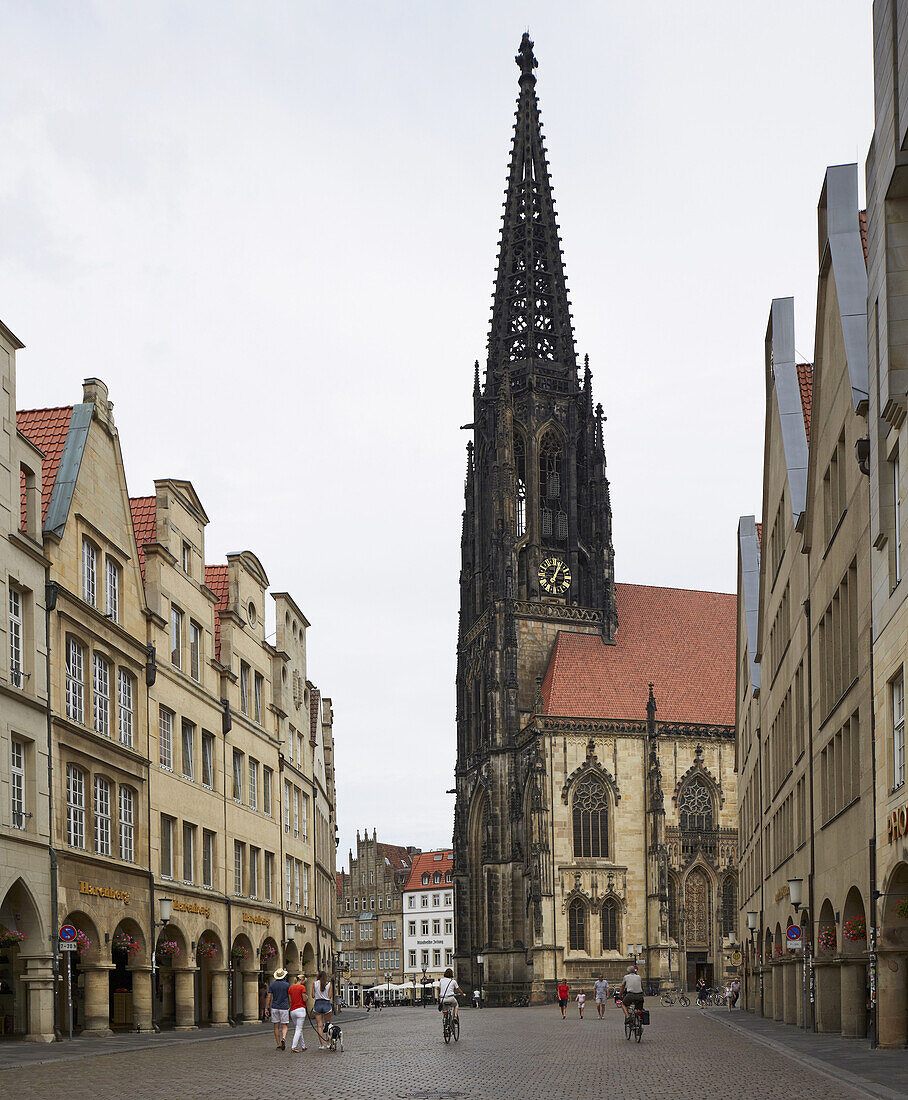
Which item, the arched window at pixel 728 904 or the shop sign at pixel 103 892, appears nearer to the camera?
the shop sign at pixel 103 892

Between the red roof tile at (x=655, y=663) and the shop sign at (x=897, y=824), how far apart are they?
64.1m

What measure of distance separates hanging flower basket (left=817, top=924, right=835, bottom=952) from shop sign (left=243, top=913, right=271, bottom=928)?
74.7 ft

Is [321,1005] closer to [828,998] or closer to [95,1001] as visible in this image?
[95,1001]

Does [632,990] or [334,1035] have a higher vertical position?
[632,990]

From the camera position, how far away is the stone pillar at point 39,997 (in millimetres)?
28234

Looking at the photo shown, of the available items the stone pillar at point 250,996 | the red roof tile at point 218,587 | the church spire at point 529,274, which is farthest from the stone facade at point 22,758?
the church spire at point 529,274

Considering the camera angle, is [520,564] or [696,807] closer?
[696,807]

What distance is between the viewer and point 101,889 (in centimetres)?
3225

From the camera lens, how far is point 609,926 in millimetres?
83750

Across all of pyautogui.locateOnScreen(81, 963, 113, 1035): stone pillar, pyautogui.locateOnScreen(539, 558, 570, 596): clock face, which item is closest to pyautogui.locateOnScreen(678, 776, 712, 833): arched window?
pyautogui.locateOnScreen(539, 558, 570, 596): clock face

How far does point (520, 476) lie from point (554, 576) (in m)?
7.25

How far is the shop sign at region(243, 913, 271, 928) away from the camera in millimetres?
46250

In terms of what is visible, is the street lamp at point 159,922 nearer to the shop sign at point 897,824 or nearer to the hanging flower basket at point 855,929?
the hanging flower basket at point 855,929

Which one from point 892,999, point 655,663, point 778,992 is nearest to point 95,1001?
point 892,999
